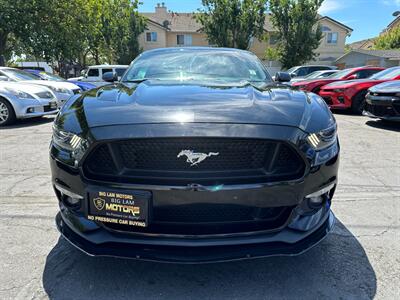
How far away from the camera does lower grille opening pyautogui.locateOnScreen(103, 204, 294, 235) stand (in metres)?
1.77

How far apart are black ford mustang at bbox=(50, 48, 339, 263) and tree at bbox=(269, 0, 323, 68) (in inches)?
1179

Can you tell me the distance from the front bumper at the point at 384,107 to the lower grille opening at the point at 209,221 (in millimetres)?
5997

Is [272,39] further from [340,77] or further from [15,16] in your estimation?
[340,77]

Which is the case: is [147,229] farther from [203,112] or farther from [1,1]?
[1,1]

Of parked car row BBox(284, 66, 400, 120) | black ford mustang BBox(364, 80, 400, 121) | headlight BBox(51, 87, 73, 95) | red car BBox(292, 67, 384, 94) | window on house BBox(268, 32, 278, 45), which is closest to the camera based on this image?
black ford mustang BBox(364, 80, 400, 121)

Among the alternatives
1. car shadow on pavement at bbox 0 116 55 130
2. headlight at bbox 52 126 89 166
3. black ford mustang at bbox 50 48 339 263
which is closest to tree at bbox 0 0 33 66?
car shadow on pavement at bbox 0 116 55 130

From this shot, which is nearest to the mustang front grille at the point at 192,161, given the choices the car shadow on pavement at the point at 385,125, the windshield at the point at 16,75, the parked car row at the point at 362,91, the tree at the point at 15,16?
the parked car row at the point at 362,91

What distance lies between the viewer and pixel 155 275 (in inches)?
81.2

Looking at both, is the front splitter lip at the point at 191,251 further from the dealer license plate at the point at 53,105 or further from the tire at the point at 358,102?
the tire at the point at 358,102

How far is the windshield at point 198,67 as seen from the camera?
3045 mm

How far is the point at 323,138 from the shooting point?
189 cm

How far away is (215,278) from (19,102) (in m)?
7.15

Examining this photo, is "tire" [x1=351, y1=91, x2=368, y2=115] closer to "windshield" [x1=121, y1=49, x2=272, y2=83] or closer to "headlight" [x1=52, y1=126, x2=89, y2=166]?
"windshield" [x1=121, y1=49, x2=272, y2=83]

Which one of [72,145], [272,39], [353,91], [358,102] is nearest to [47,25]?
[353,91]
